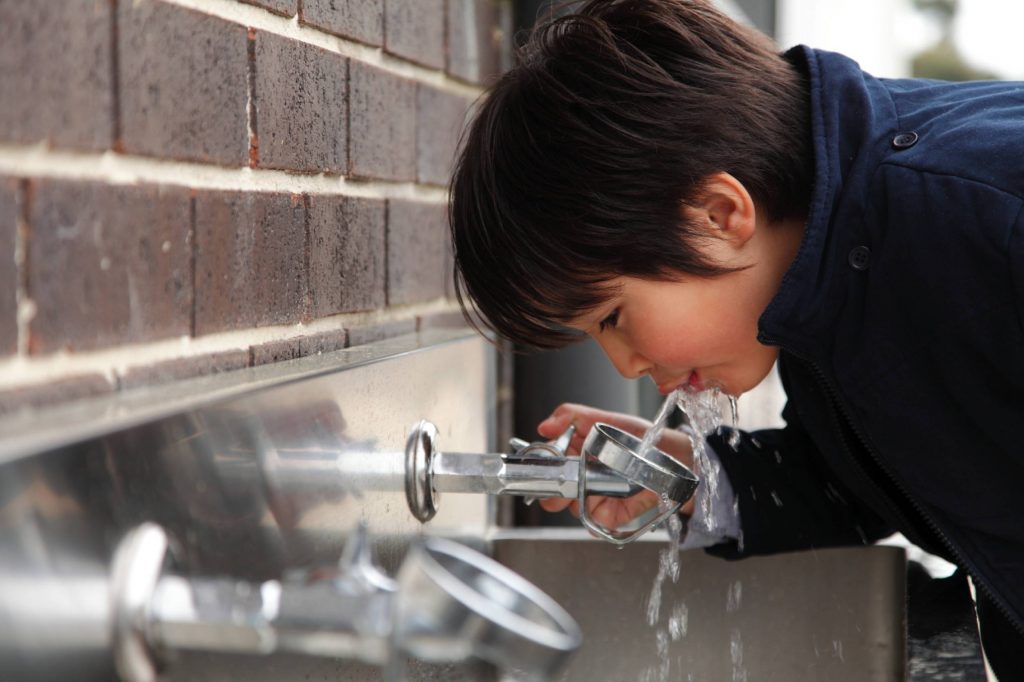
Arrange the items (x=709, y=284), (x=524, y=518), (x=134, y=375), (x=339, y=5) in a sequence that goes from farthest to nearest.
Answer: (x=524, y=518)
(x=709, y=284)
(x=339, y=5)
(x=134, y=375)

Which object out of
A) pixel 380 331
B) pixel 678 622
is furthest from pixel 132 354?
pixel 678 622

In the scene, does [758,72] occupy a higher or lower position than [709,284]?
higher

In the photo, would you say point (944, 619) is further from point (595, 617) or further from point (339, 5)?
point (339, 5)

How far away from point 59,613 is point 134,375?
0.18 metres

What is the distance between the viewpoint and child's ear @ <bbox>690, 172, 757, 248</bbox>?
3.20 feet

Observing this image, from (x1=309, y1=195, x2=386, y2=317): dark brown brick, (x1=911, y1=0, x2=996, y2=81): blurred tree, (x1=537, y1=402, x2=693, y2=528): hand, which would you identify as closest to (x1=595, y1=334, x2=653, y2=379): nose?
(x1=537, y1=402, x2=693, y2=528): hand

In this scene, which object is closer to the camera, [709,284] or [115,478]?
[115,478]

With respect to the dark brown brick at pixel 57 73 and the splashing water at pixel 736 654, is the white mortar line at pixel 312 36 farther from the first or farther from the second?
the splashing water at pixel 736 654

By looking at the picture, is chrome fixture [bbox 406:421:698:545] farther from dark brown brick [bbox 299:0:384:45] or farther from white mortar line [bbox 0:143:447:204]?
dark brown brick [bbox 299:0:384:45]

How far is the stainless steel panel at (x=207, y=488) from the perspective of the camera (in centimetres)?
43

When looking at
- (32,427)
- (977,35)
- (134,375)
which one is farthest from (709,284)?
(977,35)

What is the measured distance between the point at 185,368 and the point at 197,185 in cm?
11

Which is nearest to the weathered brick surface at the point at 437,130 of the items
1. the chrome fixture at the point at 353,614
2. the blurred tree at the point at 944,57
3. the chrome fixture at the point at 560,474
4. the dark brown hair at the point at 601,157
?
the dark brown hair at the point at 601,157

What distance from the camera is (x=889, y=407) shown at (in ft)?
3.24
